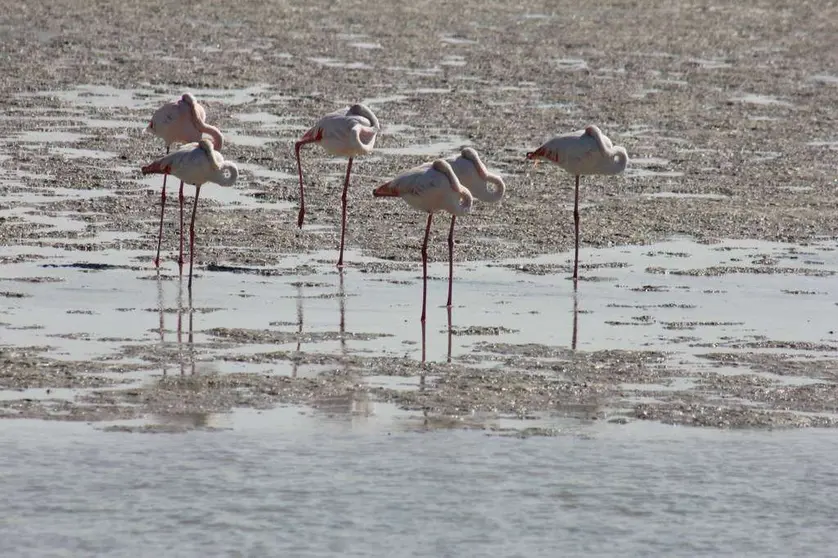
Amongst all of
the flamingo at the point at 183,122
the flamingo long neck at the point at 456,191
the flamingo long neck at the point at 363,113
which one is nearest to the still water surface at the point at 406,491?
the flamingo long neck at the point at 456,191

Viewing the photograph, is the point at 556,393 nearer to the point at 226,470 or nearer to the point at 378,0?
the point at 226,470

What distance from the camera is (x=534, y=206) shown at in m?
15.7

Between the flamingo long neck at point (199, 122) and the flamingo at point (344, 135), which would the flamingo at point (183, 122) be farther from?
the flamingo at point (344, 135)

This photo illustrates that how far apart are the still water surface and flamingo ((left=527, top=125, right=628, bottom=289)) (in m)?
4.78

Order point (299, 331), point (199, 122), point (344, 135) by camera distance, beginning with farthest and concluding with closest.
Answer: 1. point (344, 135)
2. point (199, 122)
3. point (299, 331)

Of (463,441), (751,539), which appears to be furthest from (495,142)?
(751,539)

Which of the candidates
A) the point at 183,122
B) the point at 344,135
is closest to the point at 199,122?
the point at 183,122

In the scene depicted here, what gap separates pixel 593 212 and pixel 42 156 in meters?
5.13

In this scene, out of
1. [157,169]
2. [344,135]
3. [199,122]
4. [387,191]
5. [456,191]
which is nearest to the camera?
[456,191]

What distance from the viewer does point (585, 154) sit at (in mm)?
13836

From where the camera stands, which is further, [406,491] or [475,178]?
[475,178]

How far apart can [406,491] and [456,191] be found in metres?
4.19

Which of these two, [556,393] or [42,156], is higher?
[42,156]

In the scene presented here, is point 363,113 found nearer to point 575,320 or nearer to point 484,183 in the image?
point 484,183
